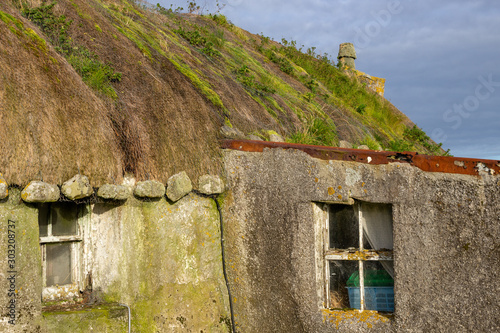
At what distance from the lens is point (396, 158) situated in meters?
4.65

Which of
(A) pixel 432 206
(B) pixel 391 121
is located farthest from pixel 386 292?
(B) pixel 391 121

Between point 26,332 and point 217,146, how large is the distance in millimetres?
2504

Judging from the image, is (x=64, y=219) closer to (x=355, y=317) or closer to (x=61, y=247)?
(x=61, y=247)

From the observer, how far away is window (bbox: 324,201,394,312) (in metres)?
4.72

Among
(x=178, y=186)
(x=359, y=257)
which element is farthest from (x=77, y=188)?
(x=359, y=257)

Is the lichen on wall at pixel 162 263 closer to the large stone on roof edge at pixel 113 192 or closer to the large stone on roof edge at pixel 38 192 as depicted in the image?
the large stone on roof edge at pixel 113 192

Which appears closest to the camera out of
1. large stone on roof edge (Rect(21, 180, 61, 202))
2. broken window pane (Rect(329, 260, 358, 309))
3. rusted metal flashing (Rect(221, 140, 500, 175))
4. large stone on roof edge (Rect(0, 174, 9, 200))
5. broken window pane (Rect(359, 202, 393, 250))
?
large stone on roof edge (Rect(0, 174, 9, 200))

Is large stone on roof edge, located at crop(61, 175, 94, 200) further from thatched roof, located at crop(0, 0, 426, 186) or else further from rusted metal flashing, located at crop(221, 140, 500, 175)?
rusted metal flashing, located at crop(221, 140, 500, 175)

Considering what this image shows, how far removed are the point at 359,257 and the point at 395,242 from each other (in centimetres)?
42

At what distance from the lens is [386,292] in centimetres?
472

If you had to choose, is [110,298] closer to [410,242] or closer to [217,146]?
[217,146]

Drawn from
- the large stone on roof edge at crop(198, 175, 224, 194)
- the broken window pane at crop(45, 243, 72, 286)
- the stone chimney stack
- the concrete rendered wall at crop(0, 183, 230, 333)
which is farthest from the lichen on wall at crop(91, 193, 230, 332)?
the stone chimney stack

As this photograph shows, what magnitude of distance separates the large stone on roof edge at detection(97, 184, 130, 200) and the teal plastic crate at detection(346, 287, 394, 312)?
238 centimetres

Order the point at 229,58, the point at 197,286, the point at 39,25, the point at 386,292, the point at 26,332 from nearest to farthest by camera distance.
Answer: the point at 26,332 → the point at 386,292 → the point at 197,286 → the point at 39,25 → the point at 229,58
